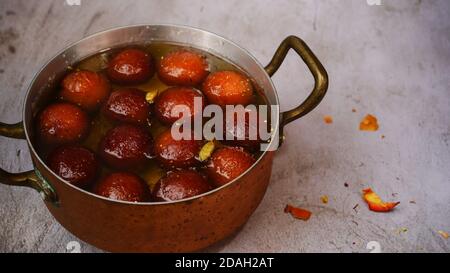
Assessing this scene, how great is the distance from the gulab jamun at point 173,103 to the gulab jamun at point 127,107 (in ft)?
0.11

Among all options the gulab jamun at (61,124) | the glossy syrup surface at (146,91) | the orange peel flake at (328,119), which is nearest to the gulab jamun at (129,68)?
the glossy syrup surface at (146,91)

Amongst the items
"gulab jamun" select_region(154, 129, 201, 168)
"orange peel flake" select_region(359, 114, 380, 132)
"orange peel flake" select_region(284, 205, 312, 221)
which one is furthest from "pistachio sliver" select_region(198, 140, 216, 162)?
"orange peel flake" select_region(359, 114, 380, 132)

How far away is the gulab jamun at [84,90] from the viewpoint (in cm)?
133

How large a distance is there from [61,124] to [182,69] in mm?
322

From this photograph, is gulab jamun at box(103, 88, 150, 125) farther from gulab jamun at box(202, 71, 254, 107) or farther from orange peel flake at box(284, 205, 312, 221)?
orange peel flake at box(284, 205, 312, 221)

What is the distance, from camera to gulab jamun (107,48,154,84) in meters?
1.39

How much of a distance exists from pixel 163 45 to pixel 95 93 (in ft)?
0.77

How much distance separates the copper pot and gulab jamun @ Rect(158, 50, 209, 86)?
0.10m

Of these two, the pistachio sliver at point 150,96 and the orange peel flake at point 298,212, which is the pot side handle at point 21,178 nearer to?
the pistachio sliver at point 150,96

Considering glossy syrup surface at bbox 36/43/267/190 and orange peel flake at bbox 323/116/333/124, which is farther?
orange peel flake at bbox 323/116/333/124

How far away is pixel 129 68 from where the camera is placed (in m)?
1.39

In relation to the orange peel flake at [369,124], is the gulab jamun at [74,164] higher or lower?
lower

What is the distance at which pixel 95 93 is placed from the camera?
135 centimetres

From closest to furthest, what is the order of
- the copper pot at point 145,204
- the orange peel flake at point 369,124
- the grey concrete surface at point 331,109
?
the copper pot at point 145,204, the grey concrete surface at point 331,109, the orange peel flake at point 369,124
